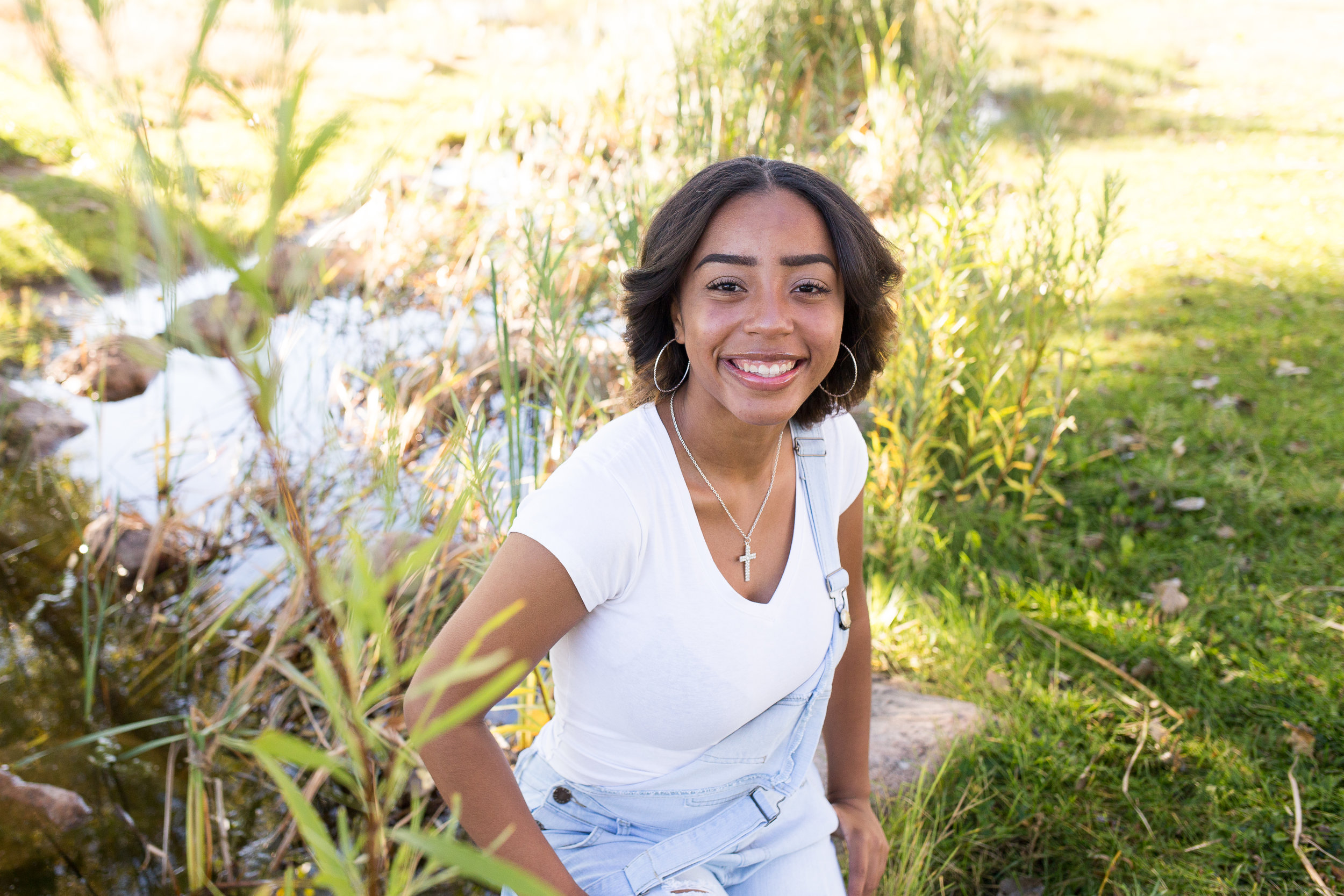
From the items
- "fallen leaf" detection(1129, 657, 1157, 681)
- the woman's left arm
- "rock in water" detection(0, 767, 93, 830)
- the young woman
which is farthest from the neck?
"rock in water" detection(0, 767, 93, 830)

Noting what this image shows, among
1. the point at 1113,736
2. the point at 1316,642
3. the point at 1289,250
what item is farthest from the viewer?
the point at 1289,250

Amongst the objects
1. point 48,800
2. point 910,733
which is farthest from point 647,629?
point 48,800

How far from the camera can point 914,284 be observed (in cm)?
309

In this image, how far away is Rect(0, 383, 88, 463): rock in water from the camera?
4098 millimetres

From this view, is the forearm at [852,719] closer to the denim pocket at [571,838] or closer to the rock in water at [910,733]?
the rock in water at [910,733]

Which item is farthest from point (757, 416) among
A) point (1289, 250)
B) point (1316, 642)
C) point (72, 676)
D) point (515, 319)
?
point (1289, 250)

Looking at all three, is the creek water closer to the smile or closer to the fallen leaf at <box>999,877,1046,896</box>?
the smile

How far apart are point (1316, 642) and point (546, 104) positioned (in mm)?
5415

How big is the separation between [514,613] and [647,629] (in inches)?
10.5

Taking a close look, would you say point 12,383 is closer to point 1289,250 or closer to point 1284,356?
point 1284,356

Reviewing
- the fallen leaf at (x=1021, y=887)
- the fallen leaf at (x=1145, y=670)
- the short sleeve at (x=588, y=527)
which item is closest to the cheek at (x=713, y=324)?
the short sleeve at (x=588, y=527)

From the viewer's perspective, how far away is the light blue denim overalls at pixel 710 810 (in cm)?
165

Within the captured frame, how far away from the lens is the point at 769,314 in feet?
5.50

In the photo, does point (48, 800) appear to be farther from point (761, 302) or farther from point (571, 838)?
point (761, 302)
